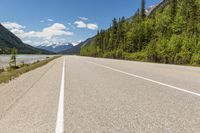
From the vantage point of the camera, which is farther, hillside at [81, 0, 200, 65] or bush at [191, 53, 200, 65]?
hillside at [81, 0, 200, 65]

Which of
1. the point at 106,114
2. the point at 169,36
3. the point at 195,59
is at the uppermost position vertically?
the point at 169,36

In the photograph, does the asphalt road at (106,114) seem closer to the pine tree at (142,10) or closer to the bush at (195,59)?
the bush at (195,59)

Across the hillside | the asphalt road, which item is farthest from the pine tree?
the asphalt road

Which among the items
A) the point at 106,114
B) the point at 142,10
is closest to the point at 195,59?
the point at 106,114

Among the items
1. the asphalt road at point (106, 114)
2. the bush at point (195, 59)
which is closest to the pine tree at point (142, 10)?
the bush at point (195, 59)

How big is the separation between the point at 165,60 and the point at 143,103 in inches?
1362

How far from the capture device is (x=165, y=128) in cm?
435

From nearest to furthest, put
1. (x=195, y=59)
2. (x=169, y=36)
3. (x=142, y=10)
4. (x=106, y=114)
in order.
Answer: (x=106, y=114) → (x=195, y=59) → (x=169, y=36) → (x=142, y=10)

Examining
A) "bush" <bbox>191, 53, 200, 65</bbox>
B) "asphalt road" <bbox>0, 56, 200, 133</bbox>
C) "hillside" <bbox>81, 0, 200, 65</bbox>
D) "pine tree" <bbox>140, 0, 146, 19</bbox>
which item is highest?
"pine tree" <bbox>140, 0, 146, 19</bbox>

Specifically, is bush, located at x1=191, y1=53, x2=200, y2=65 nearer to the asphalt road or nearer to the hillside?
the hillside

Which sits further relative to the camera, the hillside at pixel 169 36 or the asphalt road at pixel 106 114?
the hillside at pixel 169 36

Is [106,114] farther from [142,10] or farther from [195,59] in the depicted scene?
[142,10]

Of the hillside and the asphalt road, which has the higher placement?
the hillside

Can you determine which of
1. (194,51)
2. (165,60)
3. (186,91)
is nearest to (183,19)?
(165,60)
